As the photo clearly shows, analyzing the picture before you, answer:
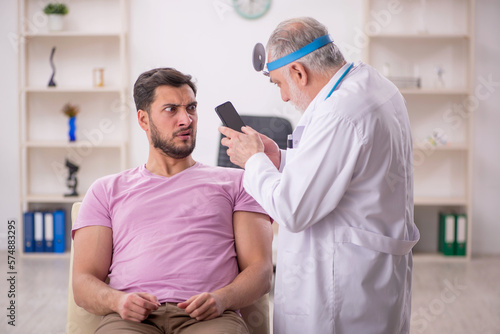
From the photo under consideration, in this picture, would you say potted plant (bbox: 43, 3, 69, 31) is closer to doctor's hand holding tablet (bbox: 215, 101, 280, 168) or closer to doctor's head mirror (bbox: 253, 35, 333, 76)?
doctor's hand holding tablet (bbox: 215, 101, 280, 168)

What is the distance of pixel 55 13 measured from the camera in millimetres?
4168

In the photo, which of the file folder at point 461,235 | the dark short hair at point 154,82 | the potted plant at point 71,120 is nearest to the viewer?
the dark short hair at point 154,82

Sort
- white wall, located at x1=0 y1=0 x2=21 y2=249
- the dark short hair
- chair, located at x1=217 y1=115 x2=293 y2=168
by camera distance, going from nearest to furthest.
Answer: the dark short hair < chair, located at x1=217 y1=115 x2=293 y2=168 < white wall, located at x1=0 y1=0 x2=21 y2=249

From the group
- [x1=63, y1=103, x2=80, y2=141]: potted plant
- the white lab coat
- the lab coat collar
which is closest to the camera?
the white lab coat

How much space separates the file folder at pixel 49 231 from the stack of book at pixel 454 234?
2870mm

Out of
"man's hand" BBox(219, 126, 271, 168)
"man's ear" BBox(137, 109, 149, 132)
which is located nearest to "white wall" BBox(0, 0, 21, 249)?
"man's ear" BBox(137, 109, 149, 132)

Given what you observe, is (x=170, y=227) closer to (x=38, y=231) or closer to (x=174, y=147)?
(x=174, y=147)

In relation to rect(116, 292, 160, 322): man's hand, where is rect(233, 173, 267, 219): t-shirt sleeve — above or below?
above

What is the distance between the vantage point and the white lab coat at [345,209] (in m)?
1.33

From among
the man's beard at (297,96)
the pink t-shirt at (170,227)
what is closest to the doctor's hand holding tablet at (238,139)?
the man's beard at (297,96)

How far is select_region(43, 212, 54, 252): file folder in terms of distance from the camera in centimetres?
420

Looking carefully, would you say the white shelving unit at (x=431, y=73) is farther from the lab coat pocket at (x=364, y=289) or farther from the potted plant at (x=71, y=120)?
the lab coat pocket at (x=364, y=289)

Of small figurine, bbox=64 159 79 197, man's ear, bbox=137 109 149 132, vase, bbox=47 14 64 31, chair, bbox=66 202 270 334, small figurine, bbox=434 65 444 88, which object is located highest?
vase, bbox=47 14 64 31

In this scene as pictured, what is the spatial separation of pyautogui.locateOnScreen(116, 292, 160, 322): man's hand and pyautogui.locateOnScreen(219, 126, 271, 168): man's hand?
16.9 inches
